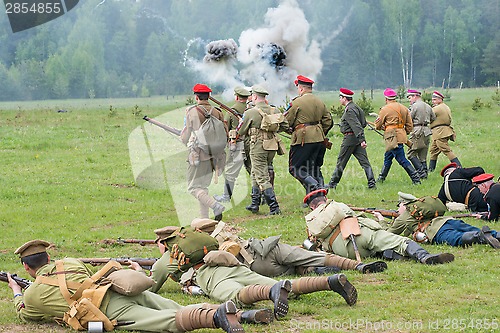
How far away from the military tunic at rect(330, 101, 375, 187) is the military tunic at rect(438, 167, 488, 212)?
3.71 m

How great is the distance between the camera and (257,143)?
567 inches

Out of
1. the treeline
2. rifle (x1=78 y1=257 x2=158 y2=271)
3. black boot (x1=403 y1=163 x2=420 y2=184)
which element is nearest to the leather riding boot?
rifle (x1=78 y1=257 x2=158 y2=271)

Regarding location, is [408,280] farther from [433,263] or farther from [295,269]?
[295,269]

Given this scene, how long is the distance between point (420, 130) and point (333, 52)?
3967cm

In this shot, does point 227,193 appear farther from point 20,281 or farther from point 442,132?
point 20,281

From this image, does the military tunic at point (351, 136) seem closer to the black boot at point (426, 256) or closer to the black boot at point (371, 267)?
the black boot at point (426, 256)

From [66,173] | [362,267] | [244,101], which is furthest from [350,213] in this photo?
[66,173]

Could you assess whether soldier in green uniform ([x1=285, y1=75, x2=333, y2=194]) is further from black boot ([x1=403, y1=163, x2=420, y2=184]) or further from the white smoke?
the white smoke

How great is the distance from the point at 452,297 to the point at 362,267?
1293mm

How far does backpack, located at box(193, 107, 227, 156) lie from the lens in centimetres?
1356

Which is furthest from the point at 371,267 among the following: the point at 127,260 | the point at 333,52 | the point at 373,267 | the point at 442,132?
the point at 333,52

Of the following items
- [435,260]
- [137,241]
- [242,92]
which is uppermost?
[242,92]

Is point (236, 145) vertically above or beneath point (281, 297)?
above

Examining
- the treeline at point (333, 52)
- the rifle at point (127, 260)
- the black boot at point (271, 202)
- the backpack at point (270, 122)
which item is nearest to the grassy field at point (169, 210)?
the black boot at point (271, 202)
